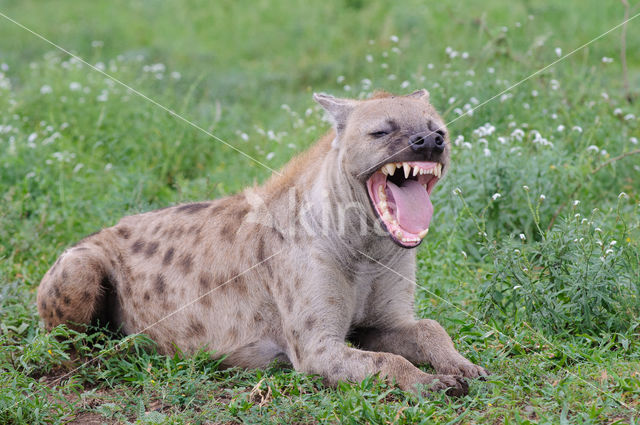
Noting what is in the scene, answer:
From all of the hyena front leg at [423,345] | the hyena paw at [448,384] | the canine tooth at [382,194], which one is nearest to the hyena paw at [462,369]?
the hyena front leg at [423,345]

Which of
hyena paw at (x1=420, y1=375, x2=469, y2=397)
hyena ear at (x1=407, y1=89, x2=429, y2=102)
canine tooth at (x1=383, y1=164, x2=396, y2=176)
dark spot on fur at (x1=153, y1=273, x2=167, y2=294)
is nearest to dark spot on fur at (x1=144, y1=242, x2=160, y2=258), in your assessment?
dark spot on fur at (x1=153, y1=273, x2=167, y2=294)

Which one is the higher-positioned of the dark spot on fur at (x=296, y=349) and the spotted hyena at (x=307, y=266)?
the spotted hyena at (x=307, y=266)

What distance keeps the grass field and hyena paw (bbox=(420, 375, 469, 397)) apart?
0.15ft

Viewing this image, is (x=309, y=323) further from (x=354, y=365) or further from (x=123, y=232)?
(x=123, y=232)

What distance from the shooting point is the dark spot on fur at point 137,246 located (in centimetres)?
456

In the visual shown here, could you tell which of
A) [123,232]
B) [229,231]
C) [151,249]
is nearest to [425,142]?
[229,231]

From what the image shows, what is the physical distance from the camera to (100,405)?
3809mm

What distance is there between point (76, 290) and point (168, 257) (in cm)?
50

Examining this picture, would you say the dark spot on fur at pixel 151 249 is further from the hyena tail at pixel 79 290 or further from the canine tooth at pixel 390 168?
the canine tooth at pixel 390 168

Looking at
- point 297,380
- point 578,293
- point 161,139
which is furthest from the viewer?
point 161,139

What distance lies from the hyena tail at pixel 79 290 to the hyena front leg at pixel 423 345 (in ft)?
4.50

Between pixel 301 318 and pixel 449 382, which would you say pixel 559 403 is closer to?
pixel 449 382

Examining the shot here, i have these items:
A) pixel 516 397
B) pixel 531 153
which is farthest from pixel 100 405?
pixel 531 153

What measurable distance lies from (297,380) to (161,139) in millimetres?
3779
